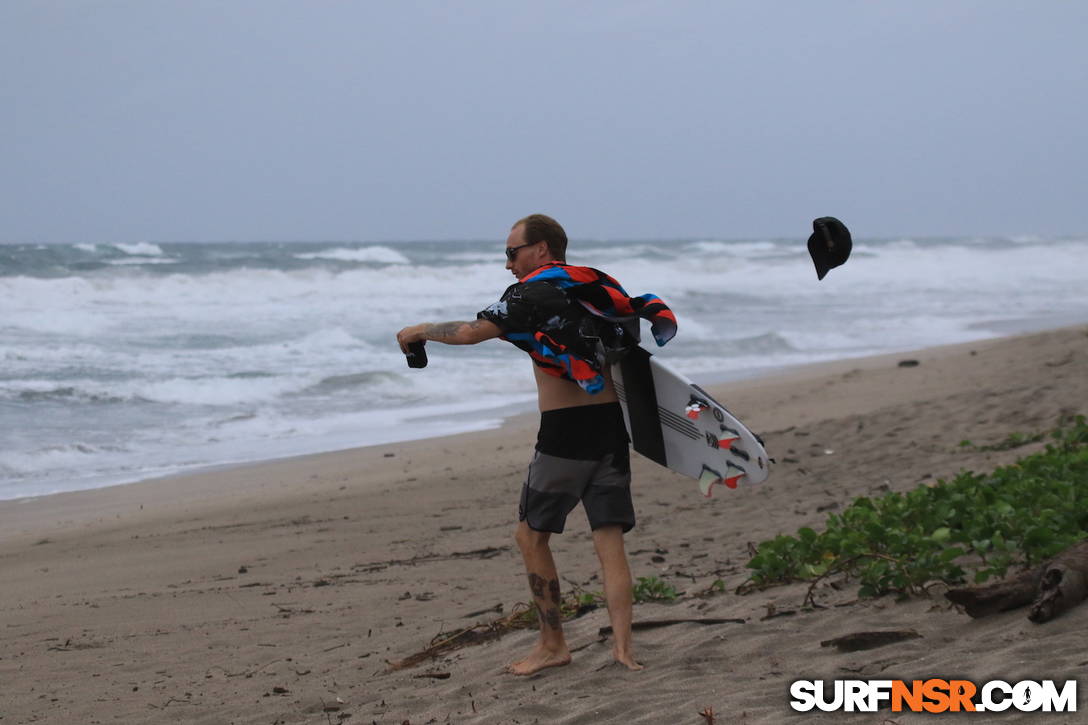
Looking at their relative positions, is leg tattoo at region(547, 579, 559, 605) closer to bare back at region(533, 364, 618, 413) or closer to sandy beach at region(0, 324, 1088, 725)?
sandy beach at region(0, 324, 1088, 725)

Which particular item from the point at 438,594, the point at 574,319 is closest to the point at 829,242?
the point at 574,319

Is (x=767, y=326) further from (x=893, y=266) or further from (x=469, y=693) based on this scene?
(x=893, y=266)

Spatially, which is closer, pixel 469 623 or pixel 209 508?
pixel 469 623

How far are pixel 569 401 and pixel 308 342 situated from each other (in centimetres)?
1616

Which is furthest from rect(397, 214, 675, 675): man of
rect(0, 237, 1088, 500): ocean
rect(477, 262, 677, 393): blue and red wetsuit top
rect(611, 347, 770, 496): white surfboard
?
rect(0, 237, 1088, 500): ocean

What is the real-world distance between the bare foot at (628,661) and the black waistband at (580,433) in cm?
73

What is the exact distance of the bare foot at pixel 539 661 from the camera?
427cm

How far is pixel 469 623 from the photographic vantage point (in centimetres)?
532

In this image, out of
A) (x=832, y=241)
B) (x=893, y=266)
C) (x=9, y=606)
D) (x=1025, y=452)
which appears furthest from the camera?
(x=893, y=266)

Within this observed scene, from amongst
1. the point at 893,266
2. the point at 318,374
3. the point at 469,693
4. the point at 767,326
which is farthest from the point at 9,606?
the point at 893,266

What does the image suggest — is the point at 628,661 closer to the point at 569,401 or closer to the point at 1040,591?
the point at 569,401

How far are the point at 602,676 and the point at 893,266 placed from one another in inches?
1853

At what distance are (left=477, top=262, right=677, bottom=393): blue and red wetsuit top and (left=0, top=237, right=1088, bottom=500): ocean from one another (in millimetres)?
6591

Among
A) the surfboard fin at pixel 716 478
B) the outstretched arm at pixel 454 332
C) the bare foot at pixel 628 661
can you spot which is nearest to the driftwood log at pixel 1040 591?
the surfboard fin at pixel 716 478
